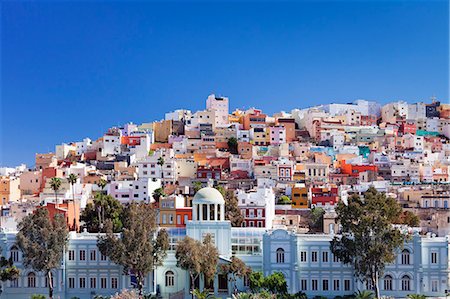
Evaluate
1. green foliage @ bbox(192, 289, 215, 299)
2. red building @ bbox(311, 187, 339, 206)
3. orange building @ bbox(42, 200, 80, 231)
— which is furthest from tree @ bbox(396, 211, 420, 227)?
orange building @ bbox(42, 200, 80, 231)

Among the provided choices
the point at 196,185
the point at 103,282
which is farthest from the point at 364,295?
the point at 196,185

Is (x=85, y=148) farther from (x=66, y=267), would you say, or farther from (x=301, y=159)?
(x=66, y=267)

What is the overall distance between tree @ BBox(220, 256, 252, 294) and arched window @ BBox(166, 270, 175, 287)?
10.4 ft

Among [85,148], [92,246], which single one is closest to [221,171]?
[85,148]

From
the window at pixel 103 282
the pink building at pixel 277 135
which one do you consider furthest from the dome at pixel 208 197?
the pink building at pixel 277 135

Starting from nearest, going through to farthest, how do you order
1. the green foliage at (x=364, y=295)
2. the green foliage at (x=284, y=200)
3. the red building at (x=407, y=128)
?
the green foliage at (x=364, y=295) → the green foliage at (x=284, y=200) → the red building at (x=407, y=128)

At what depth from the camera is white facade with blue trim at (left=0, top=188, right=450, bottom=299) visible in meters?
37.9

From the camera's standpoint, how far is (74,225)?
50500 millimetres

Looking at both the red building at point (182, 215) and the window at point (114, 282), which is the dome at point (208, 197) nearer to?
the window at point (114, 282)

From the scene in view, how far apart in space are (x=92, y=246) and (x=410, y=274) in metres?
16.5

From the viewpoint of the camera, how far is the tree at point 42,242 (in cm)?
3759

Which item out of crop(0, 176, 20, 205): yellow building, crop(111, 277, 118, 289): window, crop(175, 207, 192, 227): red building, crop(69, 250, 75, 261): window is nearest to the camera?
crop(111, 277, 118, 289): window

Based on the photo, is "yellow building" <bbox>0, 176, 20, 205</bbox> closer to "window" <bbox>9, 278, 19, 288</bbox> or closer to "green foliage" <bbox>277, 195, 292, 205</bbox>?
"green foliage" <bbox>277, 195, 292, 205</bbox>

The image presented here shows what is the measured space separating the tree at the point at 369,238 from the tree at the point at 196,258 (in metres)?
5.96
